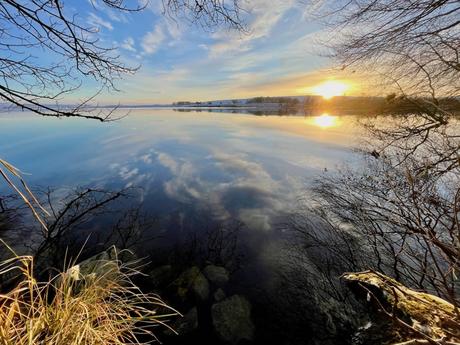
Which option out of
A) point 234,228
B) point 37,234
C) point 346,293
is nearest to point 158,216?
point 234,228

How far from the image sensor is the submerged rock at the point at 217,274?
17.5 ft

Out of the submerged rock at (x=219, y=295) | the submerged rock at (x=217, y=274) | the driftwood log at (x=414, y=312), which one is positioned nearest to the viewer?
the driftwood log at (x=414, y=312)

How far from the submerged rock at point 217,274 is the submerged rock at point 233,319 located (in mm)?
581

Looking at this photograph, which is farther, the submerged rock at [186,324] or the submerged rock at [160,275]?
the submerged rock at [160,275]

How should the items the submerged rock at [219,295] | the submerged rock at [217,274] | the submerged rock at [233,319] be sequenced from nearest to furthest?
1. the submerged rock at [233,319]
2. the submerged rock at [219,295]
3. the submerged rock at [217,274]

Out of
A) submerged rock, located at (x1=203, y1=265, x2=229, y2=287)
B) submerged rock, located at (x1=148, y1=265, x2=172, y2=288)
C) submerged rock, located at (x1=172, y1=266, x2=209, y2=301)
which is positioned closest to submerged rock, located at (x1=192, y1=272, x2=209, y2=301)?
submerged rock, located at (x1=172, y1=266, x2=209, y2=301)

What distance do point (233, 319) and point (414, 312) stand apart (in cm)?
295

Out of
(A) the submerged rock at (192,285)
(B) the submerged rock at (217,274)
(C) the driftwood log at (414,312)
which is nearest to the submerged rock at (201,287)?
(A) the submerged rock at (192,285)

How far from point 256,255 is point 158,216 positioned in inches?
150

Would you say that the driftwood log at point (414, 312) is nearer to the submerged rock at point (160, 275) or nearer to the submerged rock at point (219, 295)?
the submerged rock at point (219, 295)

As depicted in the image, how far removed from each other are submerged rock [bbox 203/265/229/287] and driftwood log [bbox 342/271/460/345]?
2777mm

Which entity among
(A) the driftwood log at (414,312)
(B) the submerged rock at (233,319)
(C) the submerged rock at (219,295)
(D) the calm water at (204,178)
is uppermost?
(A) the driftwood log at (414,312)

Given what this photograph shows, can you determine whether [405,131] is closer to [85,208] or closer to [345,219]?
[345,219]

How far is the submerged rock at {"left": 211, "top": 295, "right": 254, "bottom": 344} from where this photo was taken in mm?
4113
